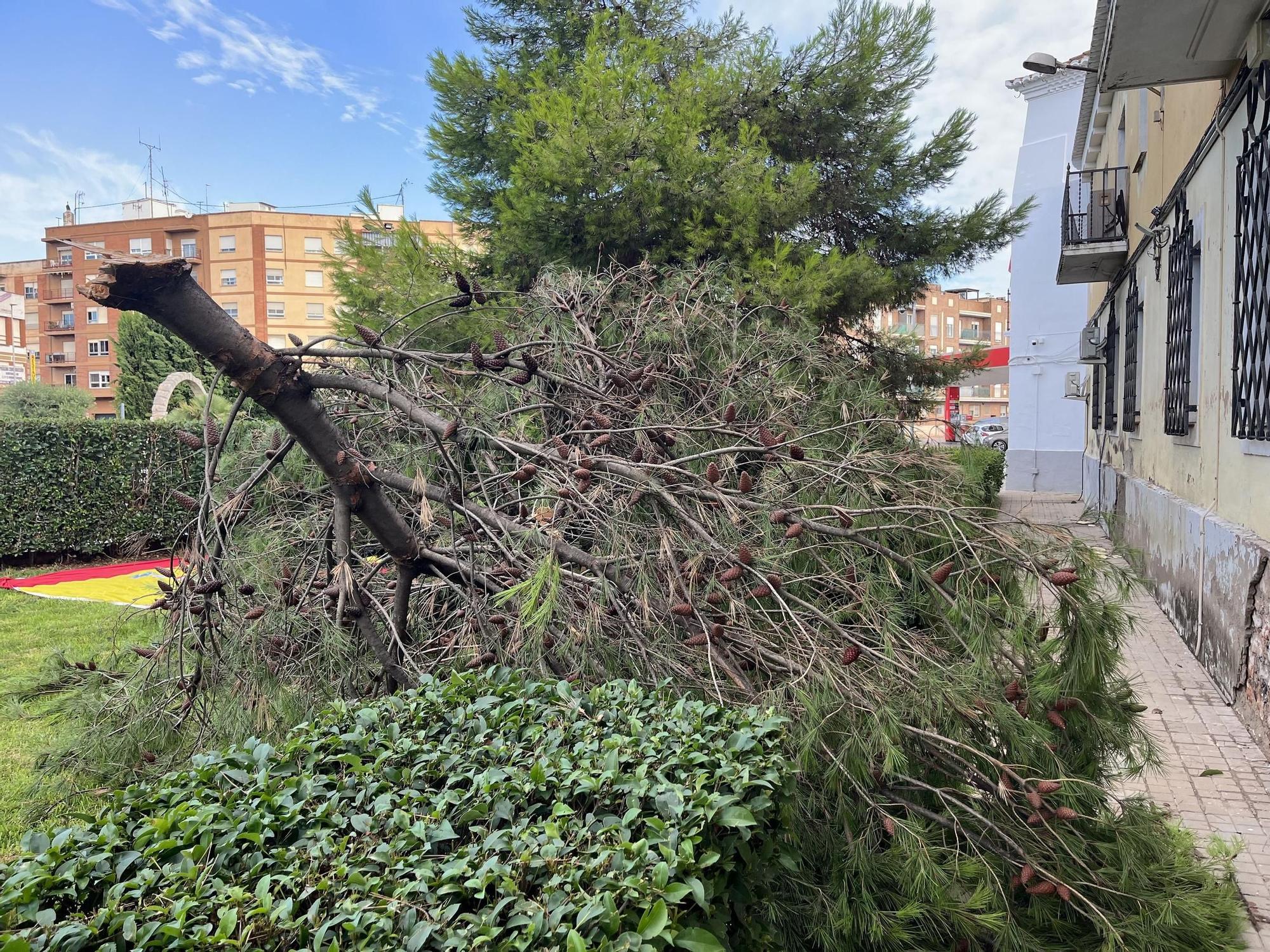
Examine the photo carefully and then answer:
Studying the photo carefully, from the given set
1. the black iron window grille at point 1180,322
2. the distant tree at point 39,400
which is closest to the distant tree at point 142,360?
the distant tree at point 39,400

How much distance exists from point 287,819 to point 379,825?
0.67 feet

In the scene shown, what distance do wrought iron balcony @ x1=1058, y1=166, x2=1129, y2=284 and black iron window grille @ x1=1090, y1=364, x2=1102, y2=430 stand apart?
2.45 metres

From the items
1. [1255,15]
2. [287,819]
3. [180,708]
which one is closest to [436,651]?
[180,708]

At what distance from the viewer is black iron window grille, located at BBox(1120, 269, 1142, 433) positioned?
394 inches

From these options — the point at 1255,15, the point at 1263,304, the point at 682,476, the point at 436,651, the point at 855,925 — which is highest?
the point at 1255,15

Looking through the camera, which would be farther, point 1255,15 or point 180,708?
Result: point 1255,15

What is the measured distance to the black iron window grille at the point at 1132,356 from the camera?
1001 cm

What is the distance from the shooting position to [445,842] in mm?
1682

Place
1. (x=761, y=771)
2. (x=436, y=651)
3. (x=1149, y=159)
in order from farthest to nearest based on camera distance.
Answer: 1. (x=1149, y=159)
2. (x=436, y=651)
3. (x=761, y=771)

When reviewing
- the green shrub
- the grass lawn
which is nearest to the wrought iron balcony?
the green shrub

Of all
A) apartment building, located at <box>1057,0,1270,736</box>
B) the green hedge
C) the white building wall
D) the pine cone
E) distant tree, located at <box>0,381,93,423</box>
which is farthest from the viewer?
distant tree, located at <box>0,381,93,423</box>

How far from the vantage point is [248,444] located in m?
4.32

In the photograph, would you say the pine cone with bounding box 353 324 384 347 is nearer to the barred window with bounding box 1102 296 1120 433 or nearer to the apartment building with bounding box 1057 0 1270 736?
the apartment building with bounding box 1057 0 1270 736

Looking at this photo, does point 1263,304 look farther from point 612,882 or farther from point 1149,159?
point 1149,159
